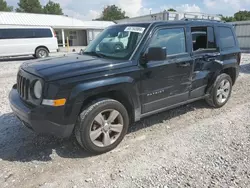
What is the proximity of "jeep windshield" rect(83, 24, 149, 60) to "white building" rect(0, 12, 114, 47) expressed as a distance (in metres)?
23.9

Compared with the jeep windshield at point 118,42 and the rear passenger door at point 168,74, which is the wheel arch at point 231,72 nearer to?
the rear passenger door at point 168,74

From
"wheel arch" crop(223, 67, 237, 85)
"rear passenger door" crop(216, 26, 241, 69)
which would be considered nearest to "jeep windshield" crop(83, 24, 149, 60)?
"rear passenger door" crop(216, 26, 241, 69)

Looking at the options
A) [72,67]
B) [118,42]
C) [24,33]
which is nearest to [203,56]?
[118,42]

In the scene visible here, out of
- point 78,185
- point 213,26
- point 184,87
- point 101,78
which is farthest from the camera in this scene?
point 213,26

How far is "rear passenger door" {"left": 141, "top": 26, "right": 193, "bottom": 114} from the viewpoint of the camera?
11.8 ft

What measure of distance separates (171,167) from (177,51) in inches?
79.8

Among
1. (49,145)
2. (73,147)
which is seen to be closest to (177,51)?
(73,147)

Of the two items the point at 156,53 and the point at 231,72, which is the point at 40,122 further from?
the point at 231,72

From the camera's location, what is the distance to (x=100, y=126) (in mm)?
3264

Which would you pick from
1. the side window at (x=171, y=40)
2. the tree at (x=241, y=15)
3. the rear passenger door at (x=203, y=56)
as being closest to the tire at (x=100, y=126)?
the side window at (x=171, y=40)

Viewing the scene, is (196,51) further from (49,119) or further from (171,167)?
(49,119)

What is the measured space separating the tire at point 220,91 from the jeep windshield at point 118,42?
218 cm

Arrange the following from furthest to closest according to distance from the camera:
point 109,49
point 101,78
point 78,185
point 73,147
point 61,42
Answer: point 61,42 → point 109,49 → point 73,147 → point 101,78 → point 78,185

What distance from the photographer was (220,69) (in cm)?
484
